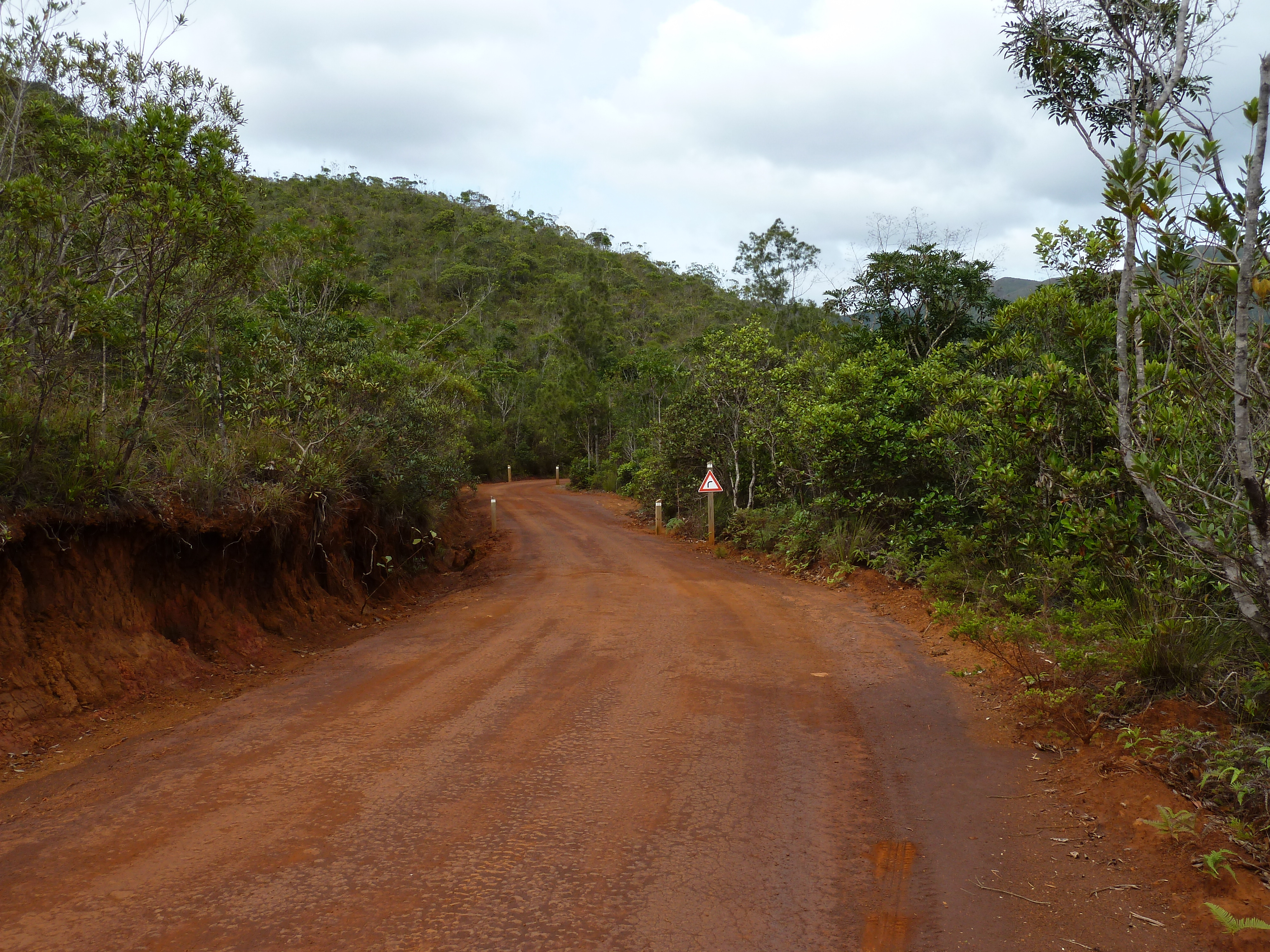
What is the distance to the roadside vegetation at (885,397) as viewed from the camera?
209 inches

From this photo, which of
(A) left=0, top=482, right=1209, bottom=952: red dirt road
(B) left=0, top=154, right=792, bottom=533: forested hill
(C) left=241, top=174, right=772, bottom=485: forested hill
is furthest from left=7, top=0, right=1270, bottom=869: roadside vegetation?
(C) left=241, top=174, right=772, bottom=485: forested hill

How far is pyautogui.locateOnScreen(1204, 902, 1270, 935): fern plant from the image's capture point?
11.7ft

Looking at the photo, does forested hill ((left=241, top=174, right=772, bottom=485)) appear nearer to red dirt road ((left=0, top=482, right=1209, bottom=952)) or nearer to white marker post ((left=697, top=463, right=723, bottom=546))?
white marker post ((left=697, top=463, right=723, bottom=546))

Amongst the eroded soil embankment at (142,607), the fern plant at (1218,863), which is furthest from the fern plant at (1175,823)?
the eroded soil embankment at (142,607)

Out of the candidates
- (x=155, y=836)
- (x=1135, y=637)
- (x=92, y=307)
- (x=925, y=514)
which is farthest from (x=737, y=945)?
(x=925, y=514)

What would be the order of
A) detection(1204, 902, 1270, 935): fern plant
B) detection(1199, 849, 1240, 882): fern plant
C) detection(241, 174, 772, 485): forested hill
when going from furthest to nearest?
detection(241, 174, 772, 485): forested hill < detection(1199, 849, 1240, 882): fern plant < detection(1204, 902, 1270, 935): fern plant

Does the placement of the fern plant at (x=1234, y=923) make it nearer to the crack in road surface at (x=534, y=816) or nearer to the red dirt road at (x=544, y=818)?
the red dirt road at (x=544, y=818)

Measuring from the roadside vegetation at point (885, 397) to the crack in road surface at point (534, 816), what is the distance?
5.64ft

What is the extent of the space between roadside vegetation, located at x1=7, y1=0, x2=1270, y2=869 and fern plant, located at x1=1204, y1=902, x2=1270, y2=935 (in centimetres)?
92

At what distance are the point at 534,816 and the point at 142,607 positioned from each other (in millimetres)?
5439

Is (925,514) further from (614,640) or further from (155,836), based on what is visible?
(155,836)

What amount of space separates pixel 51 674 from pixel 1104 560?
381 inches

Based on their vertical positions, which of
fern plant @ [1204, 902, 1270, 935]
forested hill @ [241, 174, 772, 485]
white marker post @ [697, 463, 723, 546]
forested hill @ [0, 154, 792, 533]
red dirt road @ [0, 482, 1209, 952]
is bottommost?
red dirt road @ [0, 482, 1209, 952]

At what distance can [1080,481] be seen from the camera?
7059 mm
